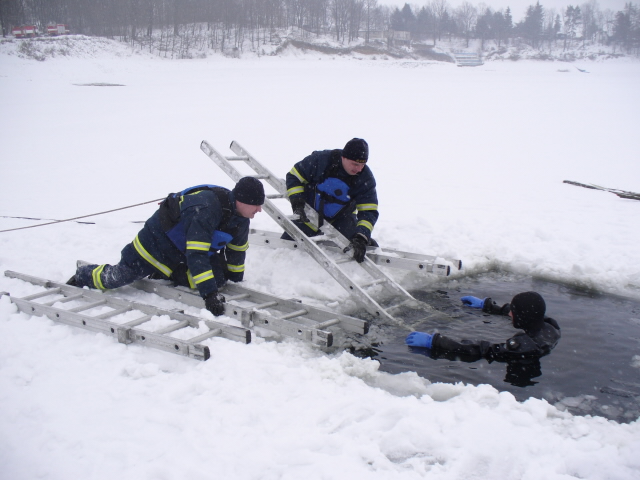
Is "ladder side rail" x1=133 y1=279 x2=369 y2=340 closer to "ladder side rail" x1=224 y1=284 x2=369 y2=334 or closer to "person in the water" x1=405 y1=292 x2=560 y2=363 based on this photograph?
"ladder side rail" x1=224 y1=284 x2=369 y2=334

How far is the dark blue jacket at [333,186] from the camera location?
20.3 ft

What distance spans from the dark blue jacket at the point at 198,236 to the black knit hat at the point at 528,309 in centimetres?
258

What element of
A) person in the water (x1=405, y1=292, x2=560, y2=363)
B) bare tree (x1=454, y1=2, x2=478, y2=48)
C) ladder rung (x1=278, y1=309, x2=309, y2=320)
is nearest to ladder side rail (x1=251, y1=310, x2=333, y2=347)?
ladder rung (x1=278, y1=309, x2=309, y2=320)

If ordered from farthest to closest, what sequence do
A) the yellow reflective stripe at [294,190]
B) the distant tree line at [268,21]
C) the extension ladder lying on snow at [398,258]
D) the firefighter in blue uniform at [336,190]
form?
the distant tree line at [268,21]
the yellow reflective stripe at [294,190]
the firefighter in blue uniform at [336,190]
the extension ladder lying on snow at [398,258]

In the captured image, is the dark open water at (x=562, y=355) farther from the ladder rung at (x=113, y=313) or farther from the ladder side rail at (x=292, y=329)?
the ladder rung at (x=113, y=313)

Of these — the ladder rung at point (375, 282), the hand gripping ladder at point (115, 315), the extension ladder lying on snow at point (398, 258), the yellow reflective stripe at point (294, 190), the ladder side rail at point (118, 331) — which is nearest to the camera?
the ladder side rail at point (118, 331)

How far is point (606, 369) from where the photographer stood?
4238mm

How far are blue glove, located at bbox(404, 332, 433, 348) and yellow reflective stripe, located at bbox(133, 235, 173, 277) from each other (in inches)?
97.9

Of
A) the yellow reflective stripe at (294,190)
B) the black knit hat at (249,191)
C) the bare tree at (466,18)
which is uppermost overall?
the bare tree at (466,18)

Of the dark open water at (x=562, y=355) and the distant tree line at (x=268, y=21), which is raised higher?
the distant tree line at (x=268, y=21)

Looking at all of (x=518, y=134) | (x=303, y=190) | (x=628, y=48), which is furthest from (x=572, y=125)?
(x=628, y=48)

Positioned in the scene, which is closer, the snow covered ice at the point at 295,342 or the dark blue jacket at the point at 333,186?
the snow covered ice at the point at 295,342

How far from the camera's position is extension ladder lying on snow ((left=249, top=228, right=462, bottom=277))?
18.9ft

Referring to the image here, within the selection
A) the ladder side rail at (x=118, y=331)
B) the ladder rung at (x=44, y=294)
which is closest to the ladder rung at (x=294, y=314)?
the ladder side rail at (x=118, y=331)
